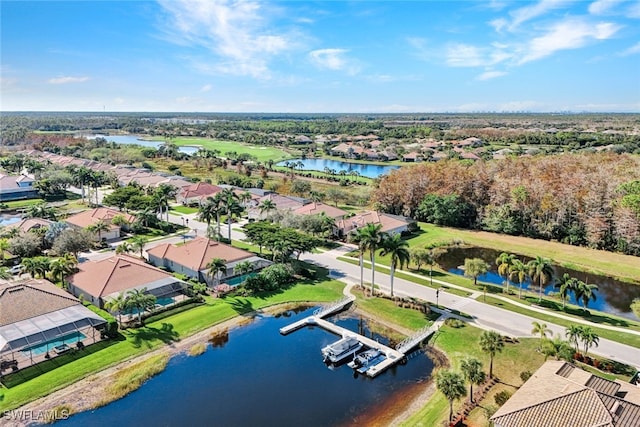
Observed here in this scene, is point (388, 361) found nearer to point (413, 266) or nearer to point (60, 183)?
point (413, 266)

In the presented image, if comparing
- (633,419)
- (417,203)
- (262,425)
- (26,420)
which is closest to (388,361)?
(262,425)

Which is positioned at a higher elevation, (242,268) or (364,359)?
(242,268)

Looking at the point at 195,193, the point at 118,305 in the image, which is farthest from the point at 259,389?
the point at 195,193

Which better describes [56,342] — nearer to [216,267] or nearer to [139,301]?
[139,301]

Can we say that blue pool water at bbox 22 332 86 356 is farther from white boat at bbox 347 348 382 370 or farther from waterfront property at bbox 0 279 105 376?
white boat at bbox 347 348 382 370

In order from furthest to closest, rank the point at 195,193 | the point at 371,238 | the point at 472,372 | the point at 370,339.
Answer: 1. the point at 195,193
2. the point at 371,238
3. the point at 370,339
4. the point at 472,372

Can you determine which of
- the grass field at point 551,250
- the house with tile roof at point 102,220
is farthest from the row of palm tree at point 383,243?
the house with tile roof at point 102,220

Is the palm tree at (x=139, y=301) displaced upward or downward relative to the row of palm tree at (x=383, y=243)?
downward

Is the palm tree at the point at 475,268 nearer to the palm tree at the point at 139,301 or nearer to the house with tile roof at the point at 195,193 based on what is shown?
the palm tree at the point at 139,301
